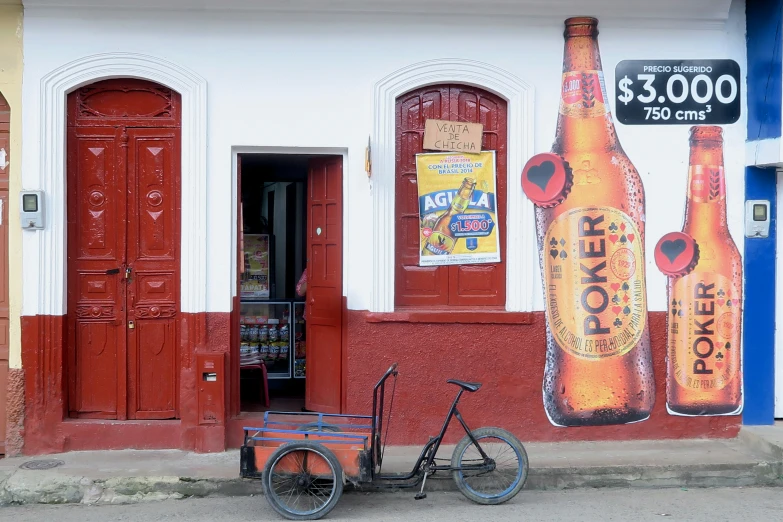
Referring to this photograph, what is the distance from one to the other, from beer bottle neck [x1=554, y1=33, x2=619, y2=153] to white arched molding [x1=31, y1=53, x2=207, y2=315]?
3.19m

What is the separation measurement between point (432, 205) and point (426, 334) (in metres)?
1.16

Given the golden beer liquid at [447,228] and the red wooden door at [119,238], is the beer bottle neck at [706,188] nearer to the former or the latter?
the golden beer liquid at [447,228]

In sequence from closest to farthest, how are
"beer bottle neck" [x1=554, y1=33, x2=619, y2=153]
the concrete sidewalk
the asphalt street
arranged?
the asphalt street → the concrete sidewalk → "beer bottle neck" [x1=554, y1=33, x2=619, y2=153]

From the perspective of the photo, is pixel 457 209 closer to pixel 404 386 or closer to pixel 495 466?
pixel 404 386

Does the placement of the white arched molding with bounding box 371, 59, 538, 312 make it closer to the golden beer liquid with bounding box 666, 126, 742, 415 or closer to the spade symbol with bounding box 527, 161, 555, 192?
the spade symbol with bounding box 527, 161, 555, 192

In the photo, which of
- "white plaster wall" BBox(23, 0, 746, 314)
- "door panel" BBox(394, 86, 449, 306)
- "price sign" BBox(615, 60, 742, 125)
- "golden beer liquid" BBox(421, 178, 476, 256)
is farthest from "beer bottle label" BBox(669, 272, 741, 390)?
"door panel" BBox(394, 86, 449, 306)

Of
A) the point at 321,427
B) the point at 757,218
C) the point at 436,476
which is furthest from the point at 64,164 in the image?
the point at 757,218

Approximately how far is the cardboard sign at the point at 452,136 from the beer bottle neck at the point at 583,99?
744 mm

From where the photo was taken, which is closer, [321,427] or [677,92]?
[321,427]

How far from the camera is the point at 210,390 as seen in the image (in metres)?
7.52

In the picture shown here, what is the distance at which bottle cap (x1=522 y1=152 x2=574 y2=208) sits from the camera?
25.8 feet

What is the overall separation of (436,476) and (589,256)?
8.57ft

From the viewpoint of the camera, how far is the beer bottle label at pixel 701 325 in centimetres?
802

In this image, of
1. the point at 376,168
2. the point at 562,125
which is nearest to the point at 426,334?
the point at 376,168
